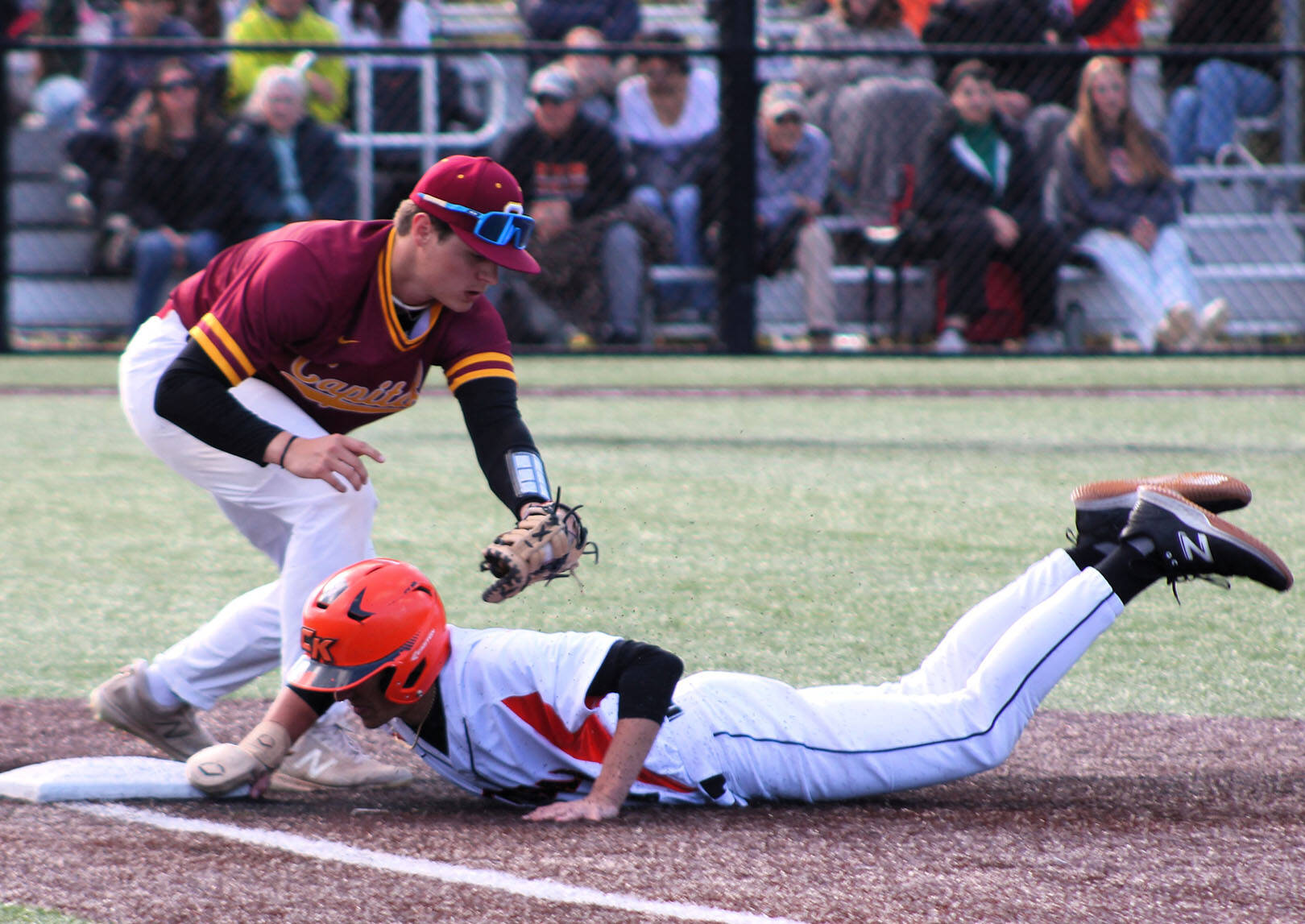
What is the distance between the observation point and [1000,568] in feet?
17.5

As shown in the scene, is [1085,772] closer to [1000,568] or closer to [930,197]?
[1000,568]

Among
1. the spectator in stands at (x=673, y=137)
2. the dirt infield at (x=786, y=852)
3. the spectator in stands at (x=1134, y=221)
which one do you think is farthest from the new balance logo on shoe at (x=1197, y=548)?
the spectator in stands at (x=1134, y=221)

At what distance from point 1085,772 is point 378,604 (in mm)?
1497

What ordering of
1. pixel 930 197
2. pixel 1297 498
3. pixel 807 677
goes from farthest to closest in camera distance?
pixel 930 197
pixel 1297 498
pixel 807 677

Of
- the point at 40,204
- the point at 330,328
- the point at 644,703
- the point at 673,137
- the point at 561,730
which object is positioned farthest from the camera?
the point at 40,204

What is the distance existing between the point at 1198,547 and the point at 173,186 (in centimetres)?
814

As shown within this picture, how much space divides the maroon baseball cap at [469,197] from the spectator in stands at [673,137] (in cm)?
724

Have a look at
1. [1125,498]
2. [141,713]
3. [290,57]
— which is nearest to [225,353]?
[141,713]

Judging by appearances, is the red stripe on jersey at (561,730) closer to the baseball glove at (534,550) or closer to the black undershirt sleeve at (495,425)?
the baseball glove at (534,550)

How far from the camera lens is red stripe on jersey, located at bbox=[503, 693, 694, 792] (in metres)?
3.16

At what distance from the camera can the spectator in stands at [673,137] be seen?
34.5 feet

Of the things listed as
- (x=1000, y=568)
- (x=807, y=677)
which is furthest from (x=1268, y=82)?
(x=807, y=677)

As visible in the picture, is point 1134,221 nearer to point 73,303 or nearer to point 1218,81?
point 1218,81

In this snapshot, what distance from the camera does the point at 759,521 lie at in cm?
617
